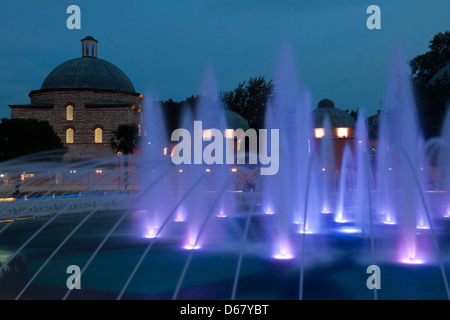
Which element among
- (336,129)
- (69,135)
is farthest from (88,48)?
(336,129)

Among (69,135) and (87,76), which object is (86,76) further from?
(69,135)

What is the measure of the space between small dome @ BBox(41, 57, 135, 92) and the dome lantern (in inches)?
89.7

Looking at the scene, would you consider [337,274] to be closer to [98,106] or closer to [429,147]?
[429,147]

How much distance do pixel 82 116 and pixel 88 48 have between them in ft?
41.4

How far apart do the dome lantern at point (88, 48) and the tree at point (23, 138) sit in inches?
898

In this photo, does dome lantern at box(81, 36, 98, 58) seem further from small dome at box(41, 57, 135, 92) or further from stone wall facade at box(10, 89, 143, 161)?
stone wall facade at box(10, 89, 143, 161)

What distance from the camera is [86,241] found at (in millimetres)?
12148

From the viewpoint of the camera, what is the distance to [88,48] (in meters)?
57.3

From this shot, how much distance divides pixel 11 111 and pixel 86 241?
141 ft

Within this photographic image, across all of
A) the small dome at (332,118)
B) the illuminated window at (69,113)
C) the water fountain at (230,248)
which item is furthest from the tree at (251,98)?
the water fountain at (230,248)

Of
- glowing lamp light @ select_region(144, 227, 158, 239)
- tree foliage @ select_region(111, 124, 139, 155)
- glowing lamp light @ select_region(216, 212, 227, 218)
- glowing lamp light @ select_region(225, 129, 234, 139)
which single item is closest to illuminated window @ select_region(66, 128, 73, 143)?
A: tree foliage @ select_region(111, 124, 139, 155)

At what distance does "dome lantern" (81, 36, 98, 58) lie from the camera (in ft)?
188

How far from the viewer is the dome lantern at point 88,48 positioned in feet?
188
